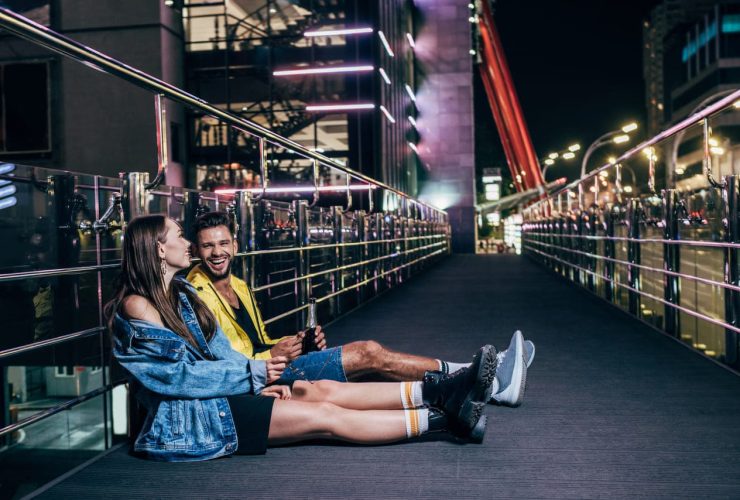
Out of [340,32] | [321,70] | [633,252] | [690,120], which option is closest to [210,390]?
[690,120]

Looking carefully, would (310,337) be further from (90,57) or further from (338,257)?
(338,257)

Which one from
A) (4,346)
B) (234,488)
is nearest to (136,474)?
(234,488)

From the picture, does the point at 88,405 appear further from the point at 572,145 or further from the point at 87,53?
the point at 87,53

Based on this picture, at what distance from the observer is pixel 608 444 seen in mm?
3174

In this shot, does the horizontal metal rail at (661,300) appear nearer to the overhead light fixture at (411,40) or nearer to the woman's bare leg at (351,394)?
the woman's bare leg at (351,394)

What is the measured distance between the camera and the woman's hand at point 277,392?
10.0ft

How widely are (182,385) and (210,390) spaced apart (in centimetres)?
11

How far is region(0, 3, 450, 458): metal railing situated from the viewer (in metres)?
3.26

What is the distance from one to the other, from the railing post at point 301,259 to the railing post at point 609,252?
3846 millimetres

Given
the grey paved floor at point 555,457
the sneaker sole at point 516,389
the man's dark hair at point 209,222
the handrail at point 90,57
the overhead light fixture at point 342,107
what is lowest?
the grey paved floor at point 555,457

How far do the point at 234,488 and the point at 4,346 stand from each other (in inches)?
290

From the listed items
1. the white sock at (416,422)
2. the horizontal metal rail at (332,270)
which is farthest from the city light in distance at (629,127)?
the white sock at (416,422)

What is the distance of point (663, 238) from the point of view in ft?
21.2

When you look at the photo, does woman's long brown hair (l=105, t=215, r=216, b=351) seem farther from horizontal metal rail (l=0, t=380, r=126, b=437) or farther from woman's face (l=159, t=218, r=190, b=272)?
horizontal metal rail (l=0, t=380, r=126, b=437)
